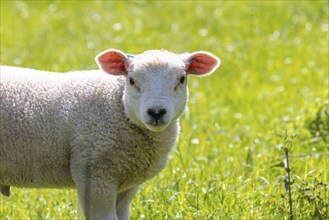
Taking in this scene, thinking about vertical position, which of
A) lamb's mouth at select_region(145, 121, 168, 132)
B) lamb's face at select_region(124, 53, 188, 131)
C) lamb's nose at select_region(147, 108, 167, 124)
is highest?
lamb's face at select_region(124, 53, 188, 131)

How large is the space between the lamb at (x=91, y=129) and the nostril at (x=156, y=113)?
8cm

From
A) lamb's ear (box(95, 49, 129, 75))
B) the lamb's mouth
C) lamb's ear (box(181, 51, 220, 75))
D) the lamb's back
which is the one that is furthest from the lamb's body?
lamb's ear (box(181, 51, 220, 75))

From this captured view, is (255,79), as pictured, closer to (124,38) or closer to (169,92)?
(124,38)

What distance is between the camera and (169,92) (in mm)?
5477

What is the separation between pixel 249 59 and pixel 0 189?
621cm

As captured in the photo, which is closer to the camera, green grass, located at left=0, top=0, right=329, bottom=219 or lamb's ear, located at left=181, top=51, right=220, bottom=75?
lamb's ear, located at left=181, top=51, right=220, bottom=75

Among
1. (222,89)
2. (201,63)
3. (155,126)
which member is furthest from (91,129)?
(222,89)

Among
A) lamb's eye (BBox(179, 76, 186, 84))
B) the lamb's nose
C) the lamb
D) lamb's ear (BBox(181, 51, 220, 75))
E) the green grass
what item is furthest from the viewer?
the green grass

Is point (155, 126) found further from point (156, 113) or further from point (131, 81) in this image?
point (131, 81)

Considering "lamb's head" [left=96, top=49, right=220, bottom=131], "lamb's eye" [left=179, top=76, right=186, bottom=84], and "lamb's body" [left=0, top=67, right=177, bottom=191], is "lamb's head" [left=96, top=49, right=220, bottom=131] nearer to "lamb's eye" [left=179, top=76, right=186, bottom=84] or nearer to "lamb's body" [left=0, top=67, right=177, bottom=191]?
"lamb's eye" [left=179, top=76, right=186, bottom=84]

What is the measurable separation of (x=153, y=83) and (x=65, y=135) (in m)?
0.66

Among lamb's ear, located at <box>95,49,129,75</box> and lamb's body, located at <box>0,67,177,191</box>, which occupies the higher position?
lamb's ear, located at <box>95,49,129,75</box>

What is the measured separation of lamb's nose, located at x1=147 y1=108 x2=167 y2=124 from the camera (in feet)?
17.3

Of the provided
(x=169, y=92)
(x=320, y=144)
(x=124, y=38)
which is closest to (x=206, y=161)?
(x=320, y=144)
